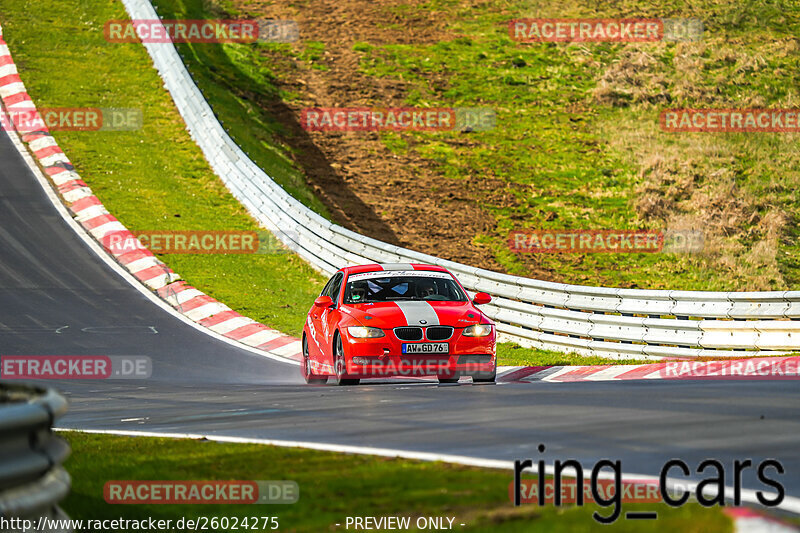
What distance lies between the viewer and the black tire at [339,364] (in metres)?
13.5

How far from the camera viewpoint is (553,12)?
1751 inches

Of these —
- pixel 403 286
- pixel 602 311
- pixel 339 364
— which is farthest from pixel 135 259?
pixel 602 311

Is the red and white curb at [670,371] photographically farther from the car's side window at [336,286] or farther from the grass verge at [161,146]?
the car's side window at [336,286]

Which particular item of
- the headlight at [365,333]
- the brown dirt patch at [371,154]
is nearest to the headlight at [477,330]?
the headlight at [365,333]

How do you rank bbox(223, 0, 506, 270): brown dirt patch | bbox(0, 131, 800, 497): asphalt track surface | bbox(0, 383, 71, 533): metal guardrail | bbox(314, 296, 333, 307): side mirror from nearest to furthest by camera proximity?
bbox(0, 383, 71, 533): metal guardrail < bbox(0, 131, 800, 497): asphalt track surface < bbox(314, 296, 333, 307): side mirror < bbox(223, 0, 506, 270): brown dirt patch

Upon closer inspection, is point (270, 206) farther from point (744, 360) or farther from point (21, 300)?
point (744, 360)

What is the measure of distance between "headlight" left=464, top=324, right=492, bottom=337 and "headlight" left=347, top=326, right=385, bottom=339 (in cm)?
104

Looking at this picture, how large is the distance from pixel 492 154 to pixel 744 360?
63.2 ft

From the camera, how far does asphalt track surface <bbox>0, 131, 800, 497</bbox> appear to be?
24.2 feet

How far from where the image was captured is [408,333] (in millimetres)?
13219

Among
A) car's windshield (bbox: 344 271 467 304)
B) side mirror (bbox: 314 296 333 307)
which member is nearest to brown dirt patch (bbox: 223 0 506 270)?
car's windshield (bbox: 344 271 467 304)

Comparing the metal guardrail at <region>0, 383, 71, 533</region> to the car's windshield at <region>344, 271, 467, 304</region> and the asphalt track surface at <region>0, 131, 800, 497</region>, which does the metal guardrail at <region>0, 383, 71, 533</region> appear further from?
the car's windshield at <region>344, 271, 467, 304</region>

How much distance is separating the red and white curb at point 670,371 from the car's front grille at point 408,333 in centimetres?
193

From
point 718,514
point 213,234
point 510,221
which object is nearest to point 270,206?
point 213,234
